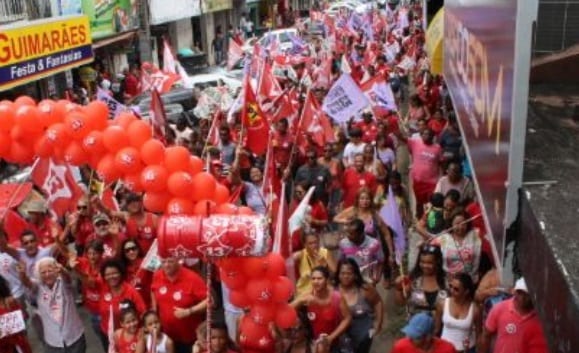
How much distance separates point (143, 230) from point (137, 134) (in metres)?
1.29

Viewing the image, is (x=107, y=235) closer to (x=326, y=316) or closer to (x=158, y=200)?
(x=158, y=200)

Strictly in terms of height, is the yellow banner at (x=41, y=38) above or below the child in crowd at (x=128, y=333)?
above

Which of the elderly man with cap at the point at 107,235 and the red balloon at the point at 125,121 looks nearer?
the red balloon at the point at 125,121

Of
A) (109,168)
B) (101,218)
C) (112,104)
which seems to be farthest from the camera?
(112,104)

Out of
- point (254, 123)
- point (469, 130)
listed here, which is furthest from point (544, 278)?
point (254, 123)

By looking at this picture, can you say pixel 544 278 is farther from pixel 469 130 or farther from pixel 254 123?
pixel 254 123

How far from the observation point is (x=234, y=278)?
5230 millimetres

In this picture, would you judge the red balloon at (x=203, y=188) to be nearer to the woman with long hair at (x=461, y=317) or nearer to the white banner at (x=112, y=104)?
the woman with long hair at (x=461, y=317)

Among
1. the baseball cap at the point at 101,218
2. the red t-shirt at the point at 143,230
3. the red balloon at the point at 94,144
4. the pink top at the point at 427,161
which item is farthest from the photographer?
the pink top at the point at 427,161

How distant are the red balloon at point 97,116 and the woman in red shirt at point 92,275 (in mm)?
1019

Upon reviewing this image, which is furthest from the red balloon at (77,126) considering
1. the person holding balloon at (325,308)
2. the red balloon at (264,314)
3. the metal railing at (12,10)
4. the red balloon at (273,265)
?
the metal railing at (12,10)

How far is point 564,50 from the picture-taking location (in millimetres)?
5117

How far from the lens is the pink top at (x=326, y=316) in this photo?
5.45 m

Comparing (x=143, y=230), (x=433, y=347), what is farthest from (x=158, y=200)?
(x=433, y=347)
